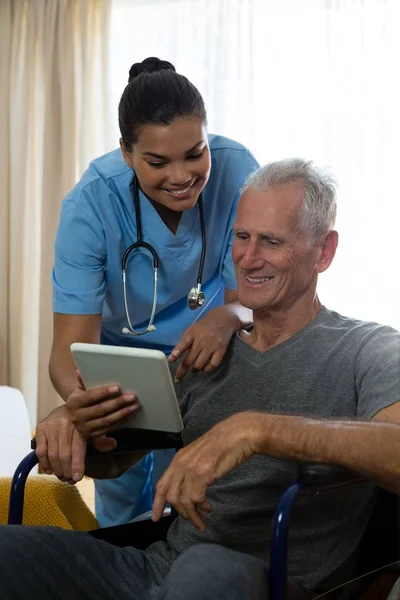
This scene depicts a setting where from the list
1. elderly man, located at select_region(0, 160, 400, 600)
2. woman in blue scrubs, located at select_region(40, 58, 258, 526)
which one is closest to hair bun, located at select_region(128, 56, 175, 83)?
woman in blue scrubs, located at select_region(40, 58, 258, 526)

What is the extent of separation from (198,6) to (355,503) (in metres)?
3.00

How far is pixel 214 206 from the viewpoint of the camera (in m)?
2.08

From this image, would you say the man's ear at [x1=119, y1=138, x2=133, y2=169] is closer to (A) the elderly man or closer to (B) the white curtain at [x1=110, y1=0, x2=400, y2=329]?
(A) the elderly man

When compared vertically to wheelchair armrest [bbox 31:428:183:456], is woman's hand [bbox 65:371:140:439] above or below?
above

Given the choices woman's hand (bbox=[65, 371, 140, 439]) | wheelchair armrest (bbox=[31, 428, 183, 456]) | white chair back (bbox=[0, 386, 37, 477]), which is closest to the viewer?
woman's hand (bbox=[65, 371, 140, 439])

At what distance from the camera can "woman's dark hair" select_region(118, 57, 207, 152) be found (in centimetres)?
178

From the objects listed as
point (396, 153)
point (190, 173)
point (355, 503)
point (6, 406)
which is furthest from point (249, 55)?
point (355, 503)

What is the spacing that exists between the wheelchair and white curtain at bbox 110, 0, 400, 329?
7.50 ft

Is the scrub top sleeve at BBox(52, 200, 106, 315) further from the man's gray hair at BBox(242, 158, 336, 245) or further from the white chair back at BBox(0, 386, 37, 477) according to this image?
the white chair back at BBox(0, 386, 37, 477)

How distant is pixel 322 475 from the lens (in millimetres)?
1244

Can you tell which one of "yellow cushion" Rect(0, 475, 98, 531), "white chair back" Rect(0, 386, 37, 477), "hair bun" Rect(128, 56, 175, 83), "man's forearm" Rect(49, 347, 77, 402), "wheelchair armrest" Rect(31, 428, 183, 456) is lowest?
"white chair back" Rect(0, 386, 37, 477)

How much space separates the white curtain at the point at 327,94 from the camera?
371 cm

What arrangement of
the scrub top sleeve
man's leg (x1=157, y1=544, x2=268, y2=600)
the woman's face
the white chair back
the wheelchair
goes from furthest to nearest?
the white chair back < the scrub top sleeve < the woman's face < the wheelchair < man's leg (x1=157, y1=544, x2=268, y2=600)

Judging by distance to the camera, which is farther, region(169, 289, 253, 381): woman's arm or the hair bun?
the hair bun
